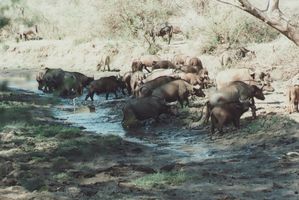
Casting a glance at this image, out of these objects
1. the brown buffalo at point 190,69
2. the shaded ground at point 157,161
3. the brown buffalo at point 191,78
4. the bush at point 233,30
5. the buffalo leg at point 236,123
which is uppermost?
the bush at point 233,30

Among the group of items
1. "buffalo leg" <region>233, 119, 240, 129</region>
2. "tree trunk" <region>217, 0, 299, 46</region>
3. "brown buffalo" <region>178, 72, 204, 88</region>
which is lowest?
"buffalo leg" <region>233, 119, 240, 129</region>

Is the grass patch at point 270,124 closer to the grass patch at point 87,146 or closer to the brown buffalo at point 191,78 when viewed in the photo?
the grass patch at point 87,146

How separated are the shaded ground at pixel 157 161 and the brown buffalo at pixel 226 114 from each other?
0.94 feet

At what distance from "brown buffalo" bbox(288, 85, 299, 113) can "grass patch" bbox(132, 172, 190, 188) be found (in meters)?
5.48

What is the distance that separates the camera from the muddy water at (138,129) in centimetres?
1242

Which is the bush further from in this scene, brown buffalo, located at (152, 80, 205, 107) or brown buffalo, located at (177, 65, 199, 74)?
brown buffalo, located at (152, 80, 205, 107)

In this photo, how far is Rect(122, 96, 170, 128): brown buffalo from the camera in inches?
604

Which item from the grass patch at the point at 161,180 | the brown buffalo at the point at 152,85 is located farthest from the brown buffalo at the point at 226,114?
the brown buffalo at the point at 152,85

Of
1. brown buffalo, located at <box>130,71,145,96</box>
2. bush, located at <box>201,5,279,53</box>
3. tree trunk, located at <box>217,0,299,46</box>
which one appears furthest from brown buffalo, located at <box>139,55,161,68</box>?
tree trunk, located at <box>217,0,299,46</box>

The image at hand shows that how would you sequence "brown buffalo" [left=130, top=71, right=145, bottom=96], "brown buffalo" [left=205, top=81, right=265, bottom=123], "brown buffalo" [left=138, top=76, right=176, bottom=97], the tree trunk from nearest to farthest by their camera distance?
A: the tree trunk < "brown buffalo" [left=205, top=81, right=265, bottom=123] < "brown buffalo" [left=138, top=76, right=176, bottom=97] < "brown buffalo" [left=130, top=71, right=145, bottom=96]

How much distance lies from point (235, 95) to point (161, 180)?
6.10m

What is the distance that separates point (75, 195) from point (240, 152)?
4416 mm

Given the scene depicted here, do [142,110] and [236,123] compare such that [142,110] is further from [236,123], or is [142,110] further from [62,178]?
[62,178]

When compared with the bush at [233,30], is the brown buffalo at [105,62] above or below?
below
